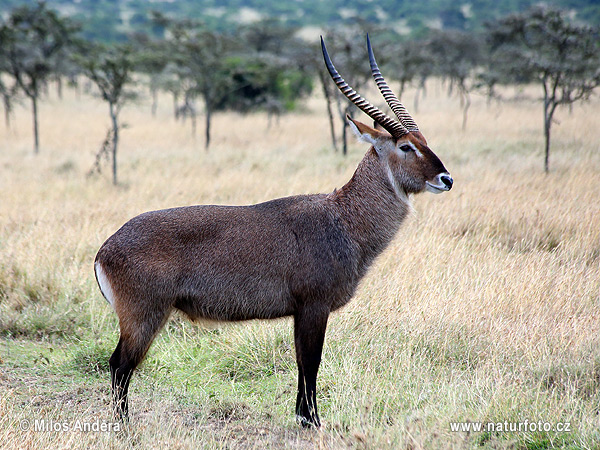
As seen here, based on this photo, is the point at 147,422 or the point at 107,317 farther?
the point at 107,317

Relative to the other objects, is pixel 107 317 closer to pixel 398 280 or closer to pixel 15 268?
pixel 15 268

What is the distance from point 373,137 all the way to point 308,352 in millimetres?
1328

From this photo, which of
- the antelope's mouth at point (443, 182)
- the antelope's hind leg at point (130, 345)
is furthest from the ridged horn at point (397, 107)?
the antelope's hind leg at point (130, 345)

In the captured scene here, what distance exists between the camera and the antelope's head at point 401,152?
3.29 meters

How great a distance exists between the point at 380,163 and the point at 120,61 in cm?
842

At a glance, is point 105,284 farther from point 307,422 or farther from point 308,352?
point 307,422

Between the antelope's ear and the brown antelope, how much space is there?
41mm

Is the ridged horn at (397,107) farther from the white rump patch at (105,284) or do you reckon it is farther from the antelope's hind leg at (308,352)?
the white rump patch at (105,284)

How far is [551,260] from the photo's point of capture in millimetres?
5137

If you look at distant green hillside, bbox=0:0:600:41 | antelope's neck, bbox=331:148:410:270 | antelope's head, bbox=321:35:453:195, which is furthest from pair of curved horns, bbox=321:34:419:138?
distant green hillside, bbox=0:0:600:41

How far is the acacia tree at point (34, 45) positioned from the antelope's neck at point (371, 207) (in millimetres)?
13133

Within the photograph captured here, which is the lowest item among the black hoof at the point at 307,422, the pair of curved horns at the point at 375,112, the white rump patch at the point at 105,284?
the black hoof at the point at 307,422

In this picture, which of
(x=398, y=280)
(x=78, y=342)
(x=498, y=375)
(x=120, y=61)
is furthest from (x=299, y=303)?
(x=120, y=61)

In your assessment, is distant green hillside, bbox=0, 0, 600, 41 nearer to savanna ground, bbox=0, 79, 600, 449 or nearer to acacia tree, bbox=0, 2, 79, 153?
acacia tree, bbox=0, 2, 79, 153
